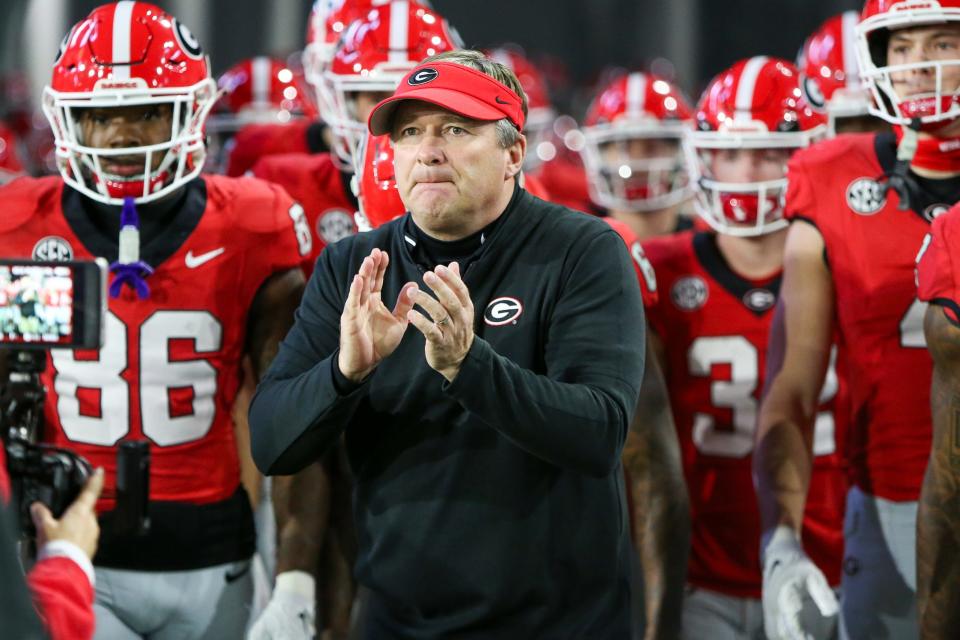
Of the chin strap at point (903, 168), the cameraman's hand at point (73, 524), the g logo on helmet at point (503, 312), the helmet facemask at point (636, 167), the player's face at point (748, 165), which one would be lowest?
the cameraman's hand at point (73, 524)

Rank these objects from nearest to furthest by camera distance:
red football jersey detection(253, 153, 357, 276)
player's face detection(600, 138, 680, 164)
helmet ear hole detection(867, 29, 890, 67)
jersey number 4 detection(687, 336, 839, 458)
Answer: helmet ear hole detection(867, 29, 890, 67) < jersey number 4 detection(687, 336, 839, 458) < red football jersey detection(253, 153, 357, 276) < player's face detection(600, 138, 680, 164)

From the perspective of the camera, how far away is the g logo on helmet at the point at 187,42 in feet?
9.21

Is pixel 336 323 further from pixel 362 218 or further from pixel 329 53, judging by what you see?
pixel 329 53

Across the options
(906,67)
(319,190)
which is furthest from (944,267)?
(319,190)

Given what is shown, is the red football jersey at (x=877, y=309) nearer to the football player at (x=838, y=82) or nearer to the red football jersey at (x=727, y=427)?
the red football jersey at (x=727, y=427)

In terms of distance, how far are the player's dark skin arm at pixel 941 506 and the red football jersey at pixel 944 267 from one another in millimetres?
25

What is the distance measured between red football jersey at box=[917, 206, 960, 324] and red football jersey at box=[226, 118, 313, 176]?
8.07ft

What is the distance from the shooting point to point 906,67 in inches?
108

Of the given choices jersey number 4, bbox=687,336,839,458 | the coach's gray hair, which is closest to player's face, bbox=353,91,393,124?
jersey number 4, bbox=687,336,839,458

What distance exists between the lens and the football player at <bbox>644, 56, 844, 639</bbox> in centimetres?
319

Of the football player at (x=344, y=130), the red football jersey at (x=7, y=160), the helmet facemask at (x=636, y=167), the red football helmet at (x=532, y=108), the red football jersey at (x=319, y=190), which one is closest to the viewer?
the football player at (x=344, y=130)

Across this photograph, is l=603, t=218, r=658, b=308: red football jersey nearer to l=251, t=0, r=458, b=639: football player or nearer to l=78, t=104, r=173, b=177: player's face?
l=251, t=0, r=458, b=639: football player

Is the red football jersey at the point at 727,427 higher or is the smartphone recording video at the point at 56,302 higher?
the smartphone recording video at the point at 56,302

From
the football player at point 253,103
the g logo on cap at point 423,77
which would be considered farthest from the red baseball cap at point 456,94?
the football player at point 253,103
